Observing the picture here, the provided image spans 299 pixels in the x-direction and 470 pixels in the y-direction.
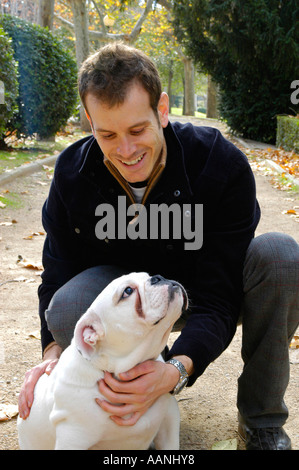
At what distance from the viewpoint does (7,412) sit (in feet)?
9.16

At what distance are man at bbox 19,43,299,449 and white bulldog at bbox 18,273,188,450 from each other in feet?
0.79

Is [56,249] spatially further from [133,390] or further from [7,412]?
[133,390]

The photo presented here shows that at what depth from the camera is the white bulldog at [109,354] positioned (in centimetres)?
193

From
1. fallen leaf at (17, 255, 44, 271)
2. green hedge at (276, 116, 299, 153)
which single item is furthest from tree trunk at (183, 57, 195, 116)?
fallen leaf at (17, 255, 44, 271)

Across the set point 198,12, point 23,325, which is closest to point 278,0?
point 198,12

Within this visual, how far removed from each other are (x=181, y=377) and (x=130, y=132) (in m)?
1.04

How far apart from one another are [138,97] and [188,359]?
1.11 meters

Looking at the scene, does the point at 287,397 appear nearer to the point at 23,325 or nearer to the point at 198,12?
the point at 23,325

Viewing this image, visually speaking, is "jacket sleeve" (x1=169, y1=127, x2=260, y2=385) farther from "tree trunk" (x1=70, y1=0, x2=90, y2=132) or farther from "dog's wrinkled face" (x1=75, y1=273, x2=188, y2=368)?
"tree trunk" (x1=70, y1=0, x2=90, y2=132)

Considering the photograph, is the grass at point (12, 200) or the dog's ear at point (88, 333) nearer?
the dog's ear at point (88, 333)

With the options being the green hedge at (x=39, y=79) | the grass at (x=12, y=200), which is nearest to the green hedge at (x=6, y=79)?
the grass at (x=12, y=200)

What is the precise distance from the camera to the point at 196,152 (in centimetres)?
264

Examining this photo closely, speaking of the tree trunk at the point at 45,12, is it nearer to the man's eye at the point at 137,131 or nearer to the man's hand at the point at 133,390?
the man's eye at the point at 137,131

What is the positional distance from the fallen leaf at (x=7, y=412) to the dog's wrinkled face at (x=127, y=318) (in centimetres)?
106
